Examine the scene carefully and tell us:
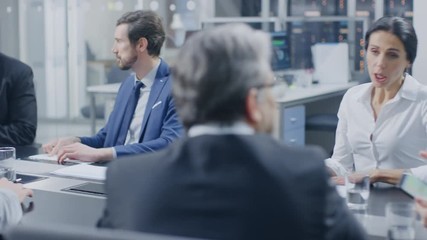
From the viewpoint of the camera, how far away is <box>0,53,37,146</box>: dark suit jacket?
10.8ft

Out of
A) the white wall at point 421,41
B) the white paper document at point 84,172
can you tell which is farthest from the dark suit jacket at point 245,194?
the white wall at point 421,41

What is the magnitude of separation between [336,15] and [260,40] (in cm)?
525

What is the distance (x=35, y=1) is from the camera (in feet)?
21.6

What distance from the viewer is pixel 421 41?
163 inches

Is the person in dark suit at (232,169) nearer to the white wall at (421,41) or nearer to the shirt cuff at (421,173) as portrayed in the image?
the shirt cuff at (421,173)

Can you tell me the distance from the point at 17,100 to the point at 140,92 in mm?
701

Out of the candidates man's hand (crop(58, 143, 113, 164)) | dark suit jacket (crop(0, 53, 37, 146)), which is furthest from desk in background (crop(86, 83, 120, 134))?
man's hand (crop(58, 143, 113, 164))

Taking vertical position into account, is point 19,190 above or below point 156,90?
below

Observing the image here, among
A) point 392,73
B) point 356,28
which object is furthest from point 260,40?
point 356,28

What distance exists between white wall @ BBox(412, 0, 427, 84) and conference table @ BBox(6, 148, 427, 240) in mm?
2013

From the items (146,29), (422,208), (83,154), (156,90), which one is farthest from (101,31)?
(422,208)

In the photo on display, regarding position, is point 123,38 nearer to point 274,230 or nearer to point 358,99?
point 358,99

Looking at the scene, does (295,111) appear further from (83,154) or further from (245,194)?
(245,194)

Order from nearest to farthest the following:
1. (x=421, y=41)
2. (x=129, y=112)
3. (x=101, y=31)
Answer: (x=129, y=112), (x=421, y=41), (x=101, y=31)
